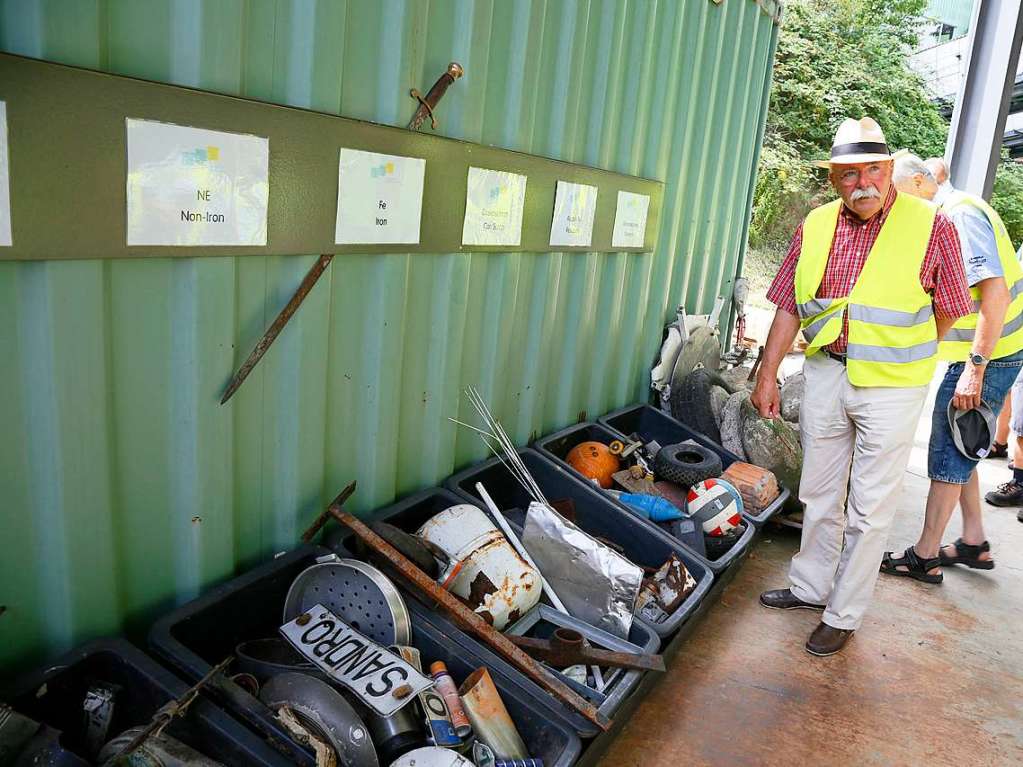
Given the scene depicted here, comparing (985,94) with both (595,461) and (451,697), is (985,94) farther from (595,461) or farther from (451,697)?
(451,697)

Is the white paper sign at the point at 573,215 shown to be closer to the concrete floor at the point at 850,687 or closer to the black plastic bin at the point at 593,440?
the black plastic bin at the point at 593,440

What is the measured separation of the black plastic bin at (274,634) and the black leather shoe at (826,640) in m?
1.65

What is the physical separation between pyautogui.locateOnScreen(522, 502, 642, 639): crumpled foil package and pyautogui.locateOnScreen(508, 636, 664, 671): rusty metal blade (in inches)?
10.5

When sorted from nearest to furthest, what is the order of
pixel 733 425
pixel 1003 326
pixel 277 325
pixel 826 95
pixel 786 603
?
pixel 277 325 → pixel 786 603 → pixel 1003 326 → pixel 733 425 → pixel 826 95

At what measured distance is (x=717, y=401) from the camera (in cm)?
485

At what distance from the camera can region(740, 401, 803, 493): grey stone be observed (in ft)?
14.9

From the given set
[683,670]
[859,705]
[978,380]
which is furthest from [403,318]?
[978,380]

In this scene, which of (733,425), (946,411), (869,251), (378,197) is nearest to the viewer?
(378,197)

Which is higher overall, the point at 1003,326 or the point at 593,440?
the point at 1003,326

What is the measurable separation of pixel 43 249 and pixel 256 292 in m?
0.63

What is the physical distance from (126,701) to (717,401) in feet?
12.2

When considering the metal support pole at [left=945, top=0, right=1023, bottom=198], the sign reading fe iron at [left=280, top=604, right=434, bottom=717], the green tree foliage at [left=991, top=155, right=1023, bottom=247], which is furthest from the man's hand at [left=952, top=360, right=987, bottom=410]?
the green tree foliage at [left=991, top=155, right=1023, bottom=247]

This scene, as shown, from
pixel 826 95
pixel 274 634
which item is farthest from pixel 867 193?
pixel 826 95

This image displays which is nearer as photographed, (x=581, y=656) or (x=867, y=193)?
(x=581, y=656)
